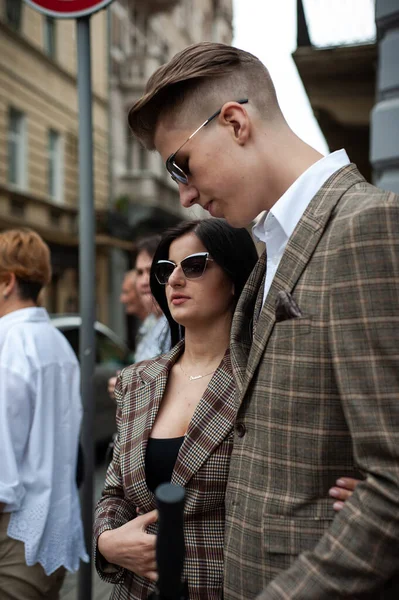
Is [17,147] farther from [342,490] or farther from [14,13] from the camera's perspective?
[342,490]

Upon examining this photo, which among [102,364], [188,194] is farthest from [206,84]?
[102,364]

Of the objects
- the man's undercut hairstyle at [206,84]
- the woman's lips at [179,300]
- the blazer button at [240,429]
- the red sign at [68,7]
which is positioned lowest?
the blazer button at [240,429]

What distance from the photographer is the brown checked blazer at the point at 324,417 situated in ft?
3.77

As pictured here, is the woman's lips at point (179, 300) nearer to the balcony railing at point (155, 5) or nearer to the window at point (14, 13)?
the window at point (14, 13)

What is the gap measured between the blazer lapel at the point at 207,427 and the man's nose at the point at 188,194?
0.53 meters

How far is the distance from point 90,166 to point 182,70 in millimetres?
1275

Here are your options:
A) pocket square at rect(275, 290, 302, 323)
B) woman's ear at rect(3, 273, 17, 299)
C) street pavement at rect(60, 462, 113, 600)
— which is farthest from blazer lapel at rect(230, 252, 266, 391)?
street pavement at rect(60, 462, 113, 600)

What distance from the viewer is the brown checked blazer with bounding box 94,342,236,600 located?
169 centimetres

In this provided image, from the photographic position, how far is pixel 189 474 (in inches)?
67.3

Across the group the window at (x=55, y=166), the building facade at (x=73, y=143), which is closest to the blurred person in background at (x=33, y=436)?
the building facade at (x=73, y=143)

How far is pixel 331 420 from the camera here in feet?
4.19

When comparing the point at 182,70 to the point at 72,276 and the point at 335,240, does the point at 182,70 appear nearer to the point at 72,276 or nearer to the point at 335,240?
the point at 335,240

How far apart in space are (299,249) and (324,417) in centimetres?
35

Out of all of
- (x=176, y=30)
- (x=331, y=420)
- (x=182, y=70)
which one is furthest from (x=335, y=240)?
(x=176, y=30)
